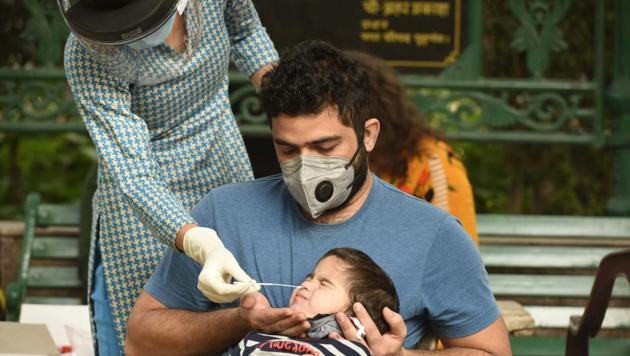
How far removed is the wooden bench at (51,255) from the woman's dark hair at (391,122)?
156 cm

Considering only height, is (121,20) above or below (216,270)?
above

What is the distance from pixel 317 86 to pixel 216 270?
0.56m

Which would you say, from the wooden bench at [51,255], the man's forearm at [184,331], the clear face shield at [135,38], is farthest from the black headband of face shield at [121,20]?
the wooden bench at [51,255]

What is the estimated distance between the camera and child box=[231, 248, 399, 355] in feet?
9.19

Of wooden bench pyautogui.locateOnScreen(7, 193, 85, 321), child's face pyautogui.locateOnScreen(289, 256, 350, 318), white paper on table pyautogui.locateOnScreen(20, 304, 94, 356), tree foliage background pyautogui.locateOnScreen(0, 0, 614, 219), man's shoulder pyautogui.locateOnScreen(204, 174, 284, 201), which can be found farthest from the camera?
tree foliage background pyautogui.locateOnScreen(0, 0, 614, 219)

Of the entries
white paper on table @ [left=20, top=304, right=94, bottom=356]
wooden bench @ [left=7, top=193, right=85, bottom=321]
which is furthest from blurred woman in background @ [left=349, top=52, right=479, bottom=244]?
wooden bench @ [left=7, top=193, right=85, bottom=321]

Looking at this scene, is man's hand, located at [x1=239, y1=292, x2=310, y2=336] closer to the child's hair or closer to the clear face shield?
the child's hair

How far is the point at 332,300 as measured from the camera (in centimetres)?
291

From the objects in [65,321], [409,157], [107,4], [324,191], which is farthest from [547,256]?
[107,4]

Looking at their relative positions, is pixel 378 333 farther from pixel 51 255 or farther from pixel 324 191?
pixel 51 255

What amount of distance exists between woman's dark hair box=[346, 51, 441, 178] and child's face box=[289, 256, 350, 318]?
6.66 feet

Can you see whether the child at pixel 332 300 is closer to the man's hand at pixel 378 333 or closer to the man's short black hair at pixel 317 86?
the man's hand at pixel 378 333

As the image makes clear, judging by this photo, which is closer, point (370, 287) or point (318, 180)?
point (370, 287)

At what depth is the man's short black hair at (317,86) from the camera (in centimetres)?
308
